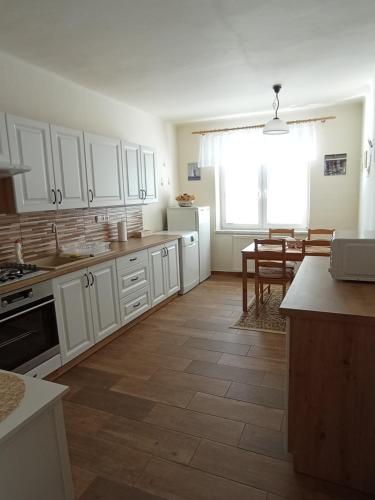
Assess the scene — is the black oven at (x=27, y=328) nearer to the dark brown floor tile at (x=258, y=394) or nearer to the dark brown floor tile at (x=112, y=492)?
the dark brown floor tile at (x=112, y=492)

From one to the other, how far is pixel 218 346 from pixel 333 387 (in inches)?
63.4

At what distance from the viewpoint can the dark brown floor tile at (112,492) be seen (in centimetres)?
155

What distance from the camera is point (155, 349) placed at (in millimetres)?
3012

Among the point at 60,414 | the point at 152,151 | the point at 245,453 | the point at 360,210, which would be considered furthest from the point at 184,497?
the point at 360,210

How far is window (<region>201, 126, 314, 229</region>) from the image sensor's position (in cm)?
482

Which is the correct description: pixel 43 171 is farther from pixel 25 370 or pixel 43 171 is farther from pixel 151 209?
pixel 151 209

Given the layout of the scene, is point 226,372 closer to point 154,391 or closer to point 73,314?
point 154,391

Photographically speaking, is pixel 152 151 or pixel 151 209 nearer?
pixel 152 151

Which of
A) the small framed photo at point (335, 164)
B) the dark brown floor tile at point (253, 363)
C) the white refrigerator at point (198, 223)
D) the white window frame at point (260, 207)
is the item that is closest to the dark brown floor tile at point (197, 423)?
the dark brown floor tile at point (253, 363)

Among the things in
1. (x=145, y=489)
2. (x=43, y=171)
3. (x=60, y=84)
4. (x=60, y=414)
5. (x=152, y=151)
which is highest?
(x=60, y=84)

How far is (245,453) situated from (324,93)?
392cm

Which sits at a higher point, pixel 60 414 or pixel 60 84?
pixel 60 84

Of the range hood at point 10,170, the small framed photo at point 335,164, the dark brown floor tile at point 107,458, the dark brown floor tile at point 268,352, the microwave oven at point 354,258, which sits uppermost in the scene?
the small framed photo at point 335,164

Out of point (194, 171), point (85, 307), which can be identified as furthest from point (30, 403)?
point (194, 171)
